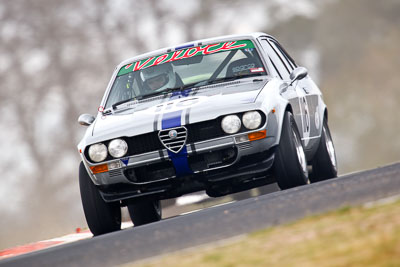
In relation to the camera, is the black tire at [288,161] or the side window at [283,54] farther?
the side window at [283,54]

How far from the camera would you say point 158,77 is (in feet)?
29.9

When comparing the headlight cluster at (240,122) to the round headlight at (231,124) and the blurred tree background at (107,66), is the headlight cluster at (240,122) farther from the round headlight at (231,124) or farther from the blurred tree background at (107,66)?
the blurred tree background at (107,66)

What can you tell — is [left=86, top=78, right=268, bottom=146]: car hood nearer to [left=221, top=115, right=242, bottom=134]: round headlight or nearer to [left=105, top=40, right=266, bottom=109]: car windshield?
[left=221, top=115, right=242, bottom=134]: round headlight

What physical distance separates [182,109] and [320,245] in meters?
3.54

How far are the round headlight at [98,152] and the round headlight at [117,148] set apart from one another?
0.06 metres

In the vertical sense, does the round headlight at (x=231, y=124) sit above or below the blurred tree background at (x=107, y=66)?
above

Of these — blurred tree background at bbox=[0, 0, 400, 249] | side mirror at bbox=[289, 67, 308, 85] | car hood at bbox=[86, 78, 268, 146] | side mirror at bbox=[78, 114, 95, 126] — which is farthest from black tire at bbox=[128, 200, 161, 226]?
blurred tree background at bbox=[0, 0, 400, 249]

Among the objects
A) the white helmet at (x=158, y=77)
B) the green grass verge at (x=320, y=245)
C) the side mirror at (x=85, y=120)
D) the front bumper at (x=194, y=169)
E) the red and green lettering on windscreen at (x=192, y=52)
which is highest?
the red and green lettering on windscreen at (x=192, y=52)

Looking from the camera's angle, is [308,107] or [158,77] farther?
[308,107]

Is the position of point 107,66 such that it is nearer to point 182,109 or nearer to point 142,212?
point 142,212

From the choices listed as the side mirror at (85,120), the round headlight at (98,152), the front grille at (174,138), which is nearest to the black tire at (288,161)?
the front grille at (174,138)

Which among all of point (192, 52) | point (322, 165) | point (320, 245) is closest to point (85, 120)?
point (192, 52)

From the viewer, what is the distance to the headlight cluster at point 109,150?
7.83m

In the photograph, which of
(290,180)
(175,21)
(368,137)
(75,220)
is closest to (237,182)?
(290,180)
